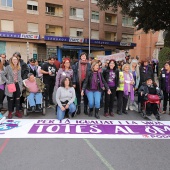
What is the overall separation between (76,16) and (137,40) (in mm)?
20667

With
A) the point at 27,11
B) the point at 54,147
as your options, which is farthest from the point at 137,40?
the point at 54,147

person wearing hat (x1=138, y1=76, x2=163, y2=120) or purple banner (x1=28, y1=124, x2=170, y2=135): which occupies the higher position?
person wearing hat (x1=138, y1=76, x2=163, y2=120)

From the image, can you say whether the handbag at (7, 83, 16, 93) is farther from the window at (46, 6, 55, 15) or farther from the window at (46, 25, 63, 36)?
the window at (46, 6, 55, 15)

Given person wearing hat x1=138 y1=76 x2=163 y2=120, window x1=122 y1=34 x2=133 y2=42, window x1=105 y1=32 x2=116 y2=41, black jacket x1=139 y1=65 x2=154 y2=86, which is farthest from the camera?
window x1=122 y1=34 x2=133 y2=42

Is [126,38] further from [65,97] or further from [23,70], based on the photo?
[65,97]

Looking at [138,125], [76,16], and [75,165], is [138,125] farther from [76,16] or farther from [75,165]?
[76,16]

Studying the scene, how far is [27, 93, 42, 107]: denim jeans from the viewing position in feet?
23.0

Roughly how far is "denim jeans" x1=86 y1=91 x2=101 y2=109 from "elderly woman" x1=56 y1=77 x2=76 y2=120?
1.77 ft

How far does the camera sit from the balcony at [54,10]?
102ft

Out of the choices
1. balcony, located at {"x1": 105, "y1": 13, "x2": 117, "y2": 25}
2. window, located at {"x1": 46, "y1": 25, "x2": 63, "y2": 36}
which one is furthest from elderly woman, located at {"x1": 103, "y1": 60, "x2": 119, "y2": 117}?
balcony, located at {"x1": 105, "y1": 13, "x2": 117, "y2": 25}

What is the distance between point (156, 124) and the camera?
6.38 metres

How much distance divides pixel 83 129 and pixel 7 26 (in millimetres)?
25507

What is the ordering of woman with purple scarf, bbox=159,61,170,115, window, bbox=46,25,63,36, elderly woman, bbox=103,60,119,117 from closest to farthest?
elderly woman, bbox=103,60,119,117
woman with purple scarf, bbox=159,61,170,115
window, bbox=46,25,63,36

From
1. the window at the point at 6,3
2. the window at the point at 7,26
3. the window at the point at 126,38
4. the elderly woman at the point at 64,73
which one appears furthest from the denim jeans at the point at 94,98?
the window at the point at 126,38
